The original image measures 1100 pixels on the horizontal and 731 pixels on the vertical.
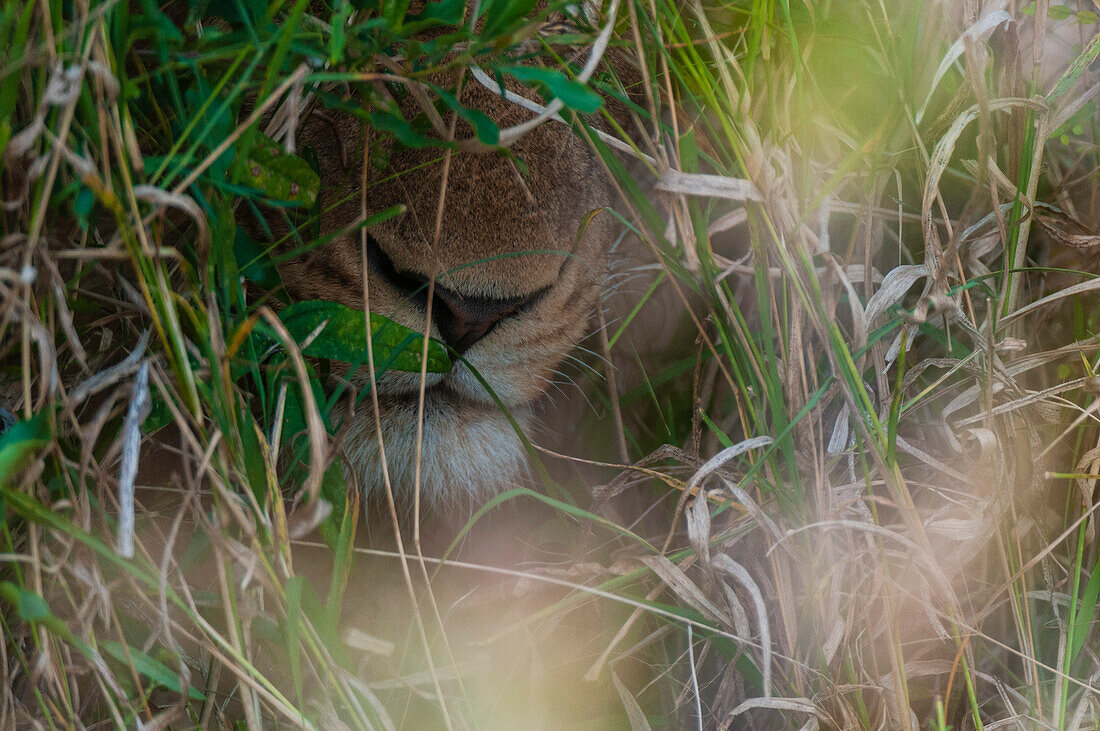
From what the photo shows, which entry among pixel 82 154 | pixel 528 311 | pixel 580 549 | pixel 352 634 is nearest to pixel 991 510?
pixel 580 549

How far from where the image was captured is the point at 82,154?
994 mm

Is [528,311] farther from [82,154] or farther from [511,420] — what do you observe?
[82,154]

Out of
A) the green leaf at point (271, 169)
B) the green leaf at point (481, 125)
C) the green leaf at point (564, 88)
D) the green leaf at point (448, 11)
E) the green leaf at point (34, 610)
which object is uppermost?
the green leaf at point (448, 11)

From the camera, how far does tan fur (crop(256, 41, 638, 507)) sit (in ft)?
4.00

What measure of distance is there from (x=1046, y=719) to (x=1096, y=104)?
1054mm

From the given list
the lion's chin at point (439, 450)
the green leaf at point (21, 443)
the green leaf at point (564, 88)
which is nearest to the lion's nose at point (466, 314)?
the lion's chin at point (439, 450)

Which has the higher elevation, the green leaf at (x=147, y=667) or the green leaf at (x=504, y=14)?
the green leaf at (x=504, y=14)

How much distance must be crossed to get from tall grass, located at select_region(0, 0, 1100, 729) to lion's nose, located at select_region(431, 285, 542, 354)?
0.05 meters

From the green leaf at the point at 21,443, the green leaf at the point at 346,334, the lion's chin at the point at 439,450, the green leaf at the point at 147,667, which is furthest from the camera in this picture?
the lion's chin at the point at 439,450

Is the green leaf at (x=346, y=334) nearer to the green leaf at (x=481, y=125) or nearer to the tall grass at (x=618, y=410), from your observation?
A: the tall grass at (x=618, y=410)

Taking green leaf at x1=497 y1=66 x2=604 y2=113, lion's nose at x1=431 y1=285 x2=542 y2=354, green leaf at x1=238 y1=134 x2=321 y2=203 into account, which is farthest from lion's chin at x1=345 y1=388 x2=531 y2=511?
green leaf at x1=497 y1=66 x2=604 y2=113

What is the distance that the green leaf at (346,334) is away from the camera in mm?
1187

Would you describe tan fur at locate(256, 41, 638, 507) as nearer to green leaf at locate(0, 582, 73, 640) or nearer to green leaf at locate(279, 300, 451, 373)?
green leaf at locate(279, 300, 451, 373)

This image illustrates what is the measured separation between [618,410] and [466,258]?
0.60m
